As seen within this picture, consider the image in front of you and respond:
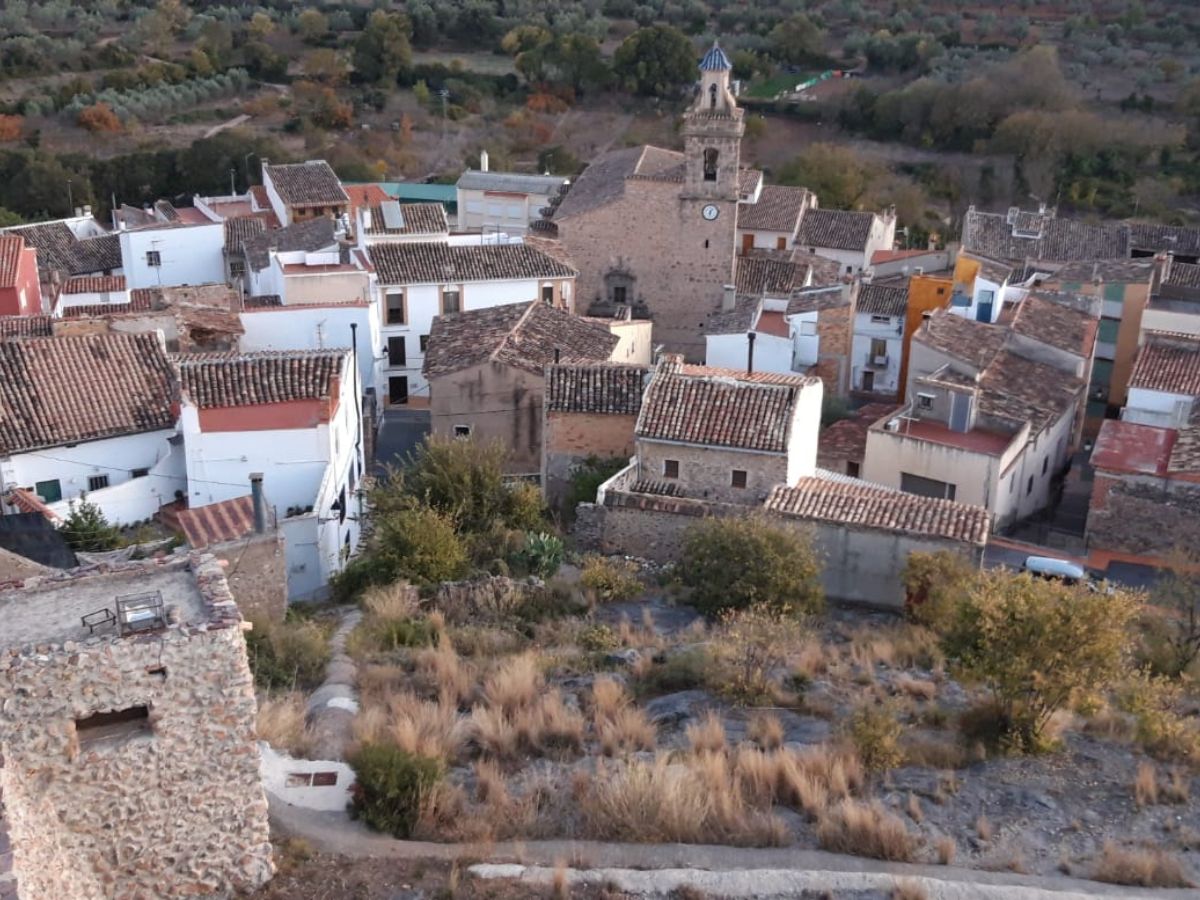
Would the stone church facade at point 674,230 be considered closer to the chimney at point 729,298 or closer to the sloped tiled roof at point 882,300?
the chimney at point 729,298

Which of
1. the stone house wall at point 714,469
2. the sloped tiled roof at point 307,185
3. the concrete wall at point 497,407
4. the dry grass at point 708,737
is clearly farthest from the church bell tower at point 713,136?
the dry grass at point 708,737

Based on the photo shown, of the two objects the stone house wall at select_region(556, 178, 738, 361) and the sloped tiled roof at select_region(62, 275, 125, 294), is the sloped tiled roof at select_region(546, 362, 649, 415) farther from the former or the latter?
the sloped tiled roof at select_region(62, 275, 125, 294)

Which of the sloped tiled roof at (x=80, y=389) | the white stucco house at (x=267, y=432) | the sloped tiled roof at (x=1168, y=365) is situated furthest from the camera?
the sloped tiled roof at (x=1168, y=365)

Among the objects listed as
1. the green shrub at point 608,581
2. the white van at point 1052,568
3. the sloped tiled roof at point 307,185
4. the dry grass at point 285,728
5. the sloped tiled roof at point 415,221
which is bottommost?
the white van at point 1052,568

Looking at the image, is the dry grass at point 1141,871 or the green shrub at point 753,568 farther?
the green shrub at point 753,568

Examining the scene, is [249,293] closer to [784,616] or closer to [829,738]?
[784,616]

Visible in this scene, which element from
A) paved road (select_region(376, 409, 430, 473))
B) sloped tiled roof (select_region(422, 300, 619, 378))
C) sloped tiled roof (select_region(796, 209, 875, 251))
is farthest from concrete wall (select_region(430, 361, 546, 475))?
sloped tiled roof (select_region(796, 209, 875, 251))

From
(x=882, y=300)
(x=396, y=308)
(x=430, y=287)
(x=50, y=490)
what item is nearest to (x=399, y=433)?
(x=396, y=308)

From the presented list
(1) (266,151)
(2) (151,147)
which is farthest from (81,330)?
(2) (151,147)

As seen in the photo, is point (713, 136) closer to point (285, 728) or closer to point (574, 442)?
point (574, 442)
